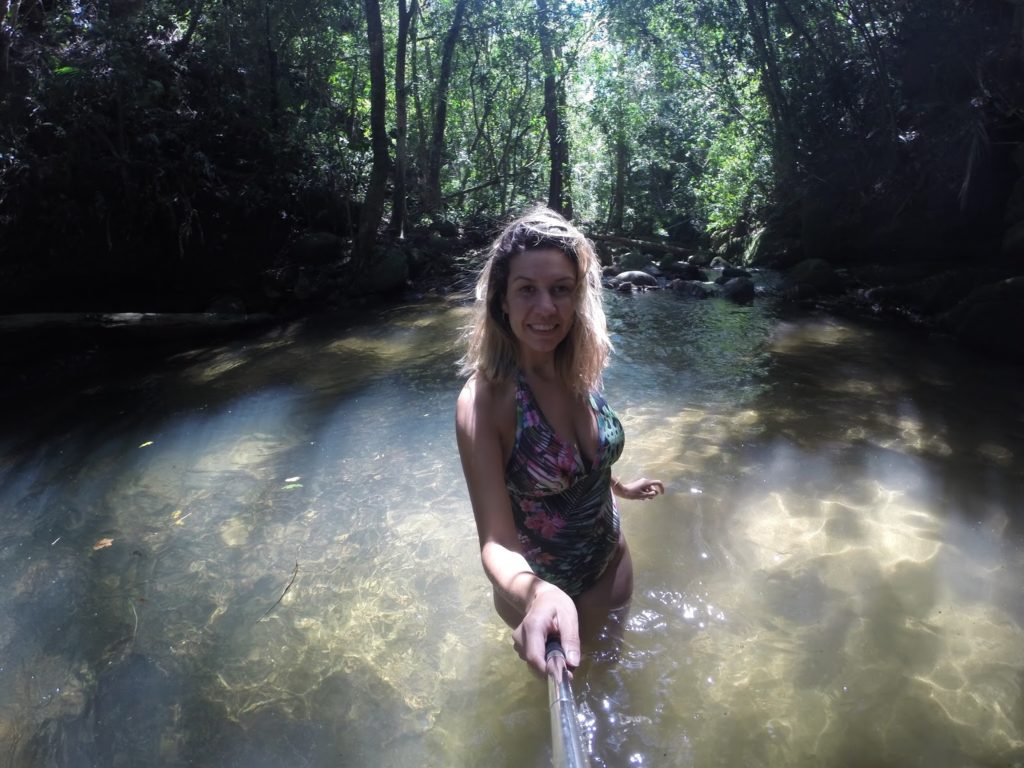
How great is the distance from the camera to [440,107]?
1688 cm

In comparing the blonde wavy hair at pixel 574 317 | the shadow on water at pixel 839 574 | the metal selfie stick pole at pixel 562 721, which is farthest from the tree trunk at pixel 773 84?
the metal selfie stick pole at pixel 562 721

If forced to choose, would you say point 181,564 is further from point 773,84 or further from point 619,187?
point 619,187

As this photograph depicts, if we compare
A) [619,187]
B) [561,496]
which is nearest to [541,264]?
[561,496]

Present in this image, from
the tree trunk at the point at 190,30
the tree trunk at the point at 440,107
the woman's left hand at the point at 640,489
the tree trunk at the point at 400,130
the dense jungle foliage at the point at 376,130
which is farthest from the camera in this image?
the tree trunk at the point at 440,107

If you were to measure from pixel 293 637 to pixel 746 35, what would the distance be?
614 inches

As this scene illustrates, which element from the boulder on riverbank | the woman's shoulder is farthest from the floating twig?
the boulder on riverbank

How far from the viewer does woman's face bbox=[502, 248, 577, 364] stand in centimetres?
205

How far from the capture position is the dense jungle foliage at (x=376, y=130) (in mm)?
9977

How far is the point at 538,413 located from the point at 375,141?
11.0 meters

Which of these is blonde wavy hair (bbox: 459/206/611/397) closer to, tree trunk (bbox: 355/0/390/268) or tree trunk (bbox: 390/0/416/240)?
tree trunk (bbox: 355/0/390/268)

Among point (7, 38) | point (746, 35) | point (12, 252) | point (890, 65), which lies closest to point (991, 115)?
point (890, 65)

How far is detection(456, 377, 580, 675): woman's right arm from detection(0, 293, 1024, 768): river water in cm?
100

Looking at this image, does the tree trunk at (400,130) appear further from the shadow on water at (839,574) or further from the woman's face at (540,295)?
the woman's face at (540,295)

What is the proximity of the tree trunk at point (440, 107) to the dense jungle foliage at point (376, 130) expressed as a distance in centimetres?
11
